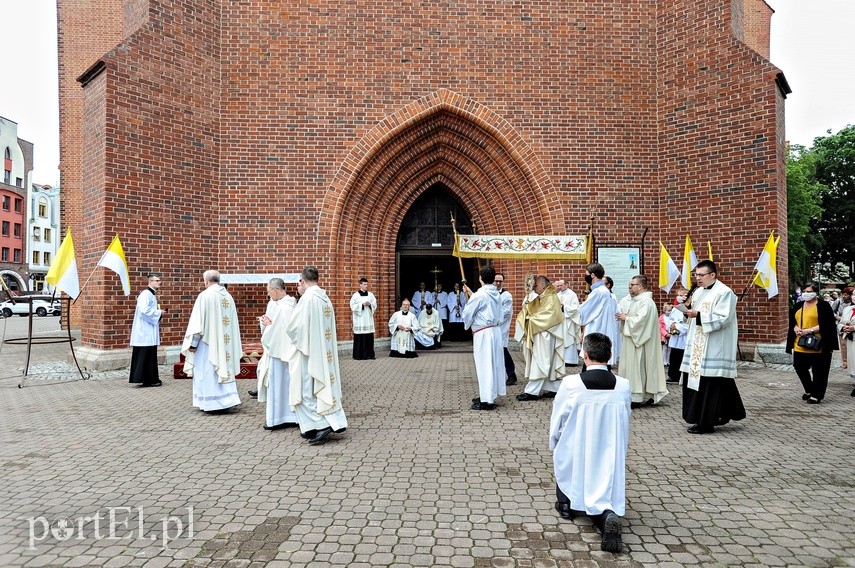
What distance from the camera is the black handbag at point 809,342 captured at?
798 cm

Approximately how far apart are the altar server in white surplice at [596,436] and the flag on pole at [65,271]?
8369 mm

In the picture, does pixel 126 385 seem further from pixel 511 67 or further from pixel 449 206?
pixel 511 67

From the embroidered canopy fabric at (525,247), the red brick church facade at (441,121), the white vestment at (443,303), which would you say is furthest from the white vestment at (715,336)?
the white vestment at (443,303)

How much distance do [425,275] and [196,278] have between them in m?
8.32

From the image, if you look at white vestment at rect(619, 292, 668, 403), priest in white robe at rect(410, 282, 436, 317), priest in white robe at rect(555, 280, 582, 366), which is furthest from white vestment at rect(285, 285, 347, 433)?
priest in white robe at rect(410, 282, 436, 317)

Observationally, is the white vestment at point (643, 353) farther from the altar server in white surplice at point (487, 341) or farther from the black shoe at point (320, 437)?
the black shoe at point (320, 437)

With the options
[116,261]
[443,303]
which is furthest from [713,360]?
[443,303]

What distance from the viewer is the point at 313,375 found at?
5.92 metres

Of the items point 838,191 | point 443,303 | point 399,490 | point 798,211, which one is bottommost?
point 399,490

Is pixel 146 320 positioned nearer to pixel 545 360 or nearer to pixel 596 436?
pixel 545 360

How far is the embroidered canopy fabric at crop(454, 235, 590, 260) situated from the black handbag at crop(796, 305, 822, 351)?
398cm

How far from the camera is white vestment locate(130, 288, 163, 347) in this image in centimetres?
930

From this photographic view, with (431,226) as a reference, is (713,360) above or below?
below

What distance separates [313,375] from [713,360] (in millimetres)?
4150
